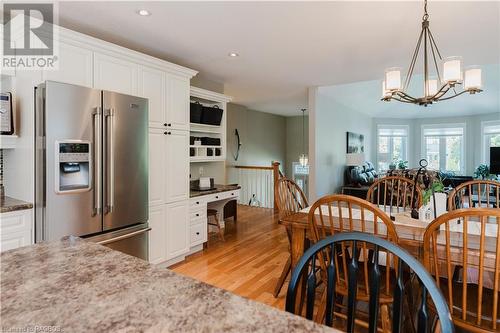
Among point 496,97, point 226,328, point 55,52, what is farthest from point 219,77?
point 496,97

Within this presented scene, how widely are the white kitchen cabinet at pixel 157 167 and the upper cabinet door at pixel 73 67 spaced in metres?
0.78

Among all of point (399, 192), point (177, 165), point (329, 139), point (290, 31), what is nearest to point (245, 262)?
point (177, 165)

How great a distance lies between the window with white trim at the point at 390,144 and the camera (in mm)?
9906

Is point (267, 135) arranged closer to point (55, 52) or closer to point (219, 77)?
point (219, 77)

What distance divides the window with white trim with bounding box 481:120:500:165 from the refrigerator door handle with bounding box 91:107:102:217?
10.2m

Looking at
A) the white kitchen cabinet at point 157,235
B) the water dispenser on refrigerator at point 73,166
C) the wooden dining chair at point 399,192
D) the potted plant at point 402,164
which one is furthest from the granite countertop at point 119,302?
the potted plant at point 402,164

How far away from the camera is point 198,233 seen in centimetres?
372

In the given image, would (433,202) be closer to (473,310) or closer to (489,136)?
(473,310)

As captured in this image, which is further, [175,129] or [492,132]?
[492,132]

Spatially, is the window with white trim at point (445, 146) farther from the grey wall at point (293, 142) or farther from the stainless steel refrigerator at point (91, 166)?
the stainless steel refrigerator at point (91, 166)

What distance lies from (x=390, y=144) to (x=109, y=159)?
9642 millimetres

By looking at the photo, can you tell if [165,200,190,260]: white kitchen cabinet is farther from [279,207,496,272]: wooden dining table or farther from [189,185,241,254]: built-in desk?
[279,207,496,272]: wooden dining table

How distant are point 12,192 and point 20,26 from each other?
1.35m

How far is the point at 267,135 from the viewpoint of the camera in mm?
8953
